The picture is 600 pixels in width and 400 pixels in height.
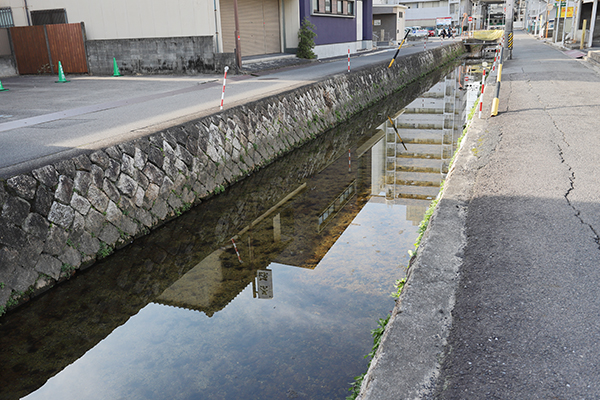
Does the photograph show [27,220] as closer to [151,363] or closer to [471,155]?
[151,363]

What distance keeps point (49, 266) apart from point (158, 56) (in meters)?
15.4

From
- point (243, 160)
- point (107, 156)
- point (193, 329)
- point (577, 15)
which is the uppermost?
point (577, 15)

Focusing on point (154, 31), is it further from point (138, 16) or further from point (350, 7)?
point (350, 7)

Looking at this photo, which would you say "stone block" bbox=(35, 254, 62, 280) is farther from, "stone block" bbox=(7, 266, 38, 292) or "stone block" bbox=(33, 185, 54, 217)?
"stone block" bbox=(33, 185, 54, 217)

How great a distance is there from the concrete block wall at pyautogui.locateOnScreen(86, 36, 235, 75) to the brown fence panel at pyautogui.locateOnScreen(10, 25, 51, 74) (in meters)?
2.42

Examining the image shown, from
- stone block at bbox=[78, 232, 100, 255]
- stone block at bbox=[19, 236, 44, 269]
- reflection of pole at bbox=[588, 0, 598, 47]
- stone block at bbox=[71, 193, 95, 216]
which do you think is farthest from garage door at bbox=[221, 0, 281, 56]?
reflection of pole at bbox=[588, 0, 598, 47]

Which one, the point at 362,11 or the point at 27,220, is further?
the point at 362,11

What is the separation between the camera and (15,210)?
4.88 meters

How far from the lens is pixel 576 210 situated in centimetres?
511

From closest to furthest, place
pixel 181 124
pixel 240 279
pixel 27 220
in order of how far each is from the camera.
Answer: pixel 27 220
pixel 240 279
pixel 181 124

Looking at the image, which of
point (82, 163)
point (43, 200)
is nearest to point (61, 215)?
point (43, 200)

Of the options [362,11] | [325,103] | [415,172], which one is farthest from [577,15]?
[415,172]

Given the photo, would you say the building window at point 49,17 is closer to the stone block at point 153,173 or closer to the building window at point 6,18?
the building window at point 6,18

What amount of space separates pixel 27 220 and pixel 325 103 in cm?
984
